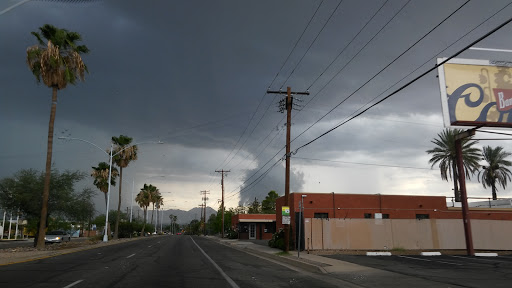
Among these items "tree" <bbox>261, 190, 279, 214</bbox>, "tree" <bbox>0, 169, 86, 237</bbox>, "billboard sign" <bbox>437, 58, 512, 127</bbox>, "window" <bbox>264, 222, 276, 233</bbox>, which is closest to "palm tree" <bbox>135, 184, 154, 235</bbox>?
"tree" <bbox>261, 190, 279, 214</bbox>

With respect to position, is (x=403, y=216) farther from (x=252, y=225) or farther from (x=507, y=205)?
(x=252, y=225)

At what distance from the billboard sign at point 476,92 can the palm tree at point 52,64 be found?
2541 cm

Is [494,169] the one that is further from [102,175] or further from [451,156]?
[102,175]

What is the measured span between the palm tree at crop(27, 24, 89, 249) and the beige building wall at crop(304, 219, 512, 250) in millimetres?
18417

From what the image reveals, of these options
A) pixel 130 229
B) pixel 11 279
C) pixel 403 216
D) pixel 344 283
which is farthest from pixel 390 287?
pixel 130 229

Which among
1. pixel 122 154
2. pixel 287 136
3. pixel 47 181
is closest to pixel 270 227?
pixel 122 154

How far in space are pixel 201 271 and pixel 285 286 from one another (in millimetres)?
4493

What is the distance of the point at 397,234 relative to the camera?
1096 inches

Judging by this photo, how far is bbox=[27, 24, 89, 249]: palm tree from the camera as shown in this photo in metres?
25.4

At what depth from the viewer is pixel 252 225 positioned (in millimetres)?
59906

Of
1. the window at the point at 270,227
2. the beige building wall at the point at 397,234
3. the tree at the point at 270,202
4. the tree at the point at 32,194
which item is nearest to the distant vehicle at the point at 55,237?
the tree at the point at 32,194

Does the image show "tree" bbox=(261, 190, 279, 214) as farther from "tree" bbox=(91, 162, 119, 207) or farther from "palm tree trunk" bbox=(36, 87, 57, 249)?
"palm tree trunk" bbox=(36, 87, 57, 249)

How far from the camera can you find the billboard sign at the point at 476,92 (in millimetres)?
23438

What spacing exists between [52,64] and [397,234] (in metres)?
27.9
